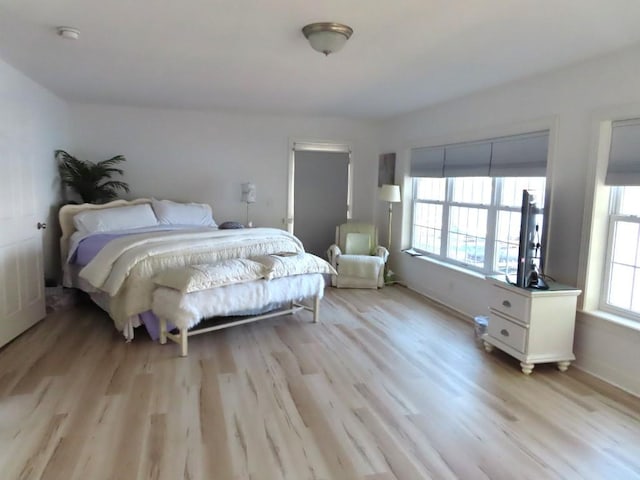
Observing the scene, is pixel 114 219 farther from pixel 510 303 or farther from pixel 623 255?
pixel 623 255

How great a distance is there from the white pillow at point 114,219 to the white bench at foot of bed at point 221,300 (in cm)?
166

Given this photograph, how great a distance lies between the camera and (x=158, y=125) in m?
5.84

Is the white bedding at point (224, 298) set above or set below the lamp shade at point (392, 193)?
below

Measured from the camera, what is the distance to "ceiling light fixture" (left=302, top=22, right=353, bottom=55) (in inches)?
102

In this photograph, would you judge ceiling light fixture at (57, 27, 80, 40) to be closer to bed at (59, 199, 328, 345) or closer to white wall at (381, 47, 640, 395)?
bed at (59, 199, 328, 345)

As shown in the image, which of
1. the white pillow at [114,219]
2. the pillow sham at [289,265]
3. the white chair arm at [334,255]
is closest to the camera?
the pillow sham at [289,265]

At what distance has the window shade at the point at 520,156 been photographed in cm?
375

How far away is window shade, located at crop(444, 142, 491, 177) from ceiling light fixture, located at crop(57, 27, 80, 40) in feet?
11.9

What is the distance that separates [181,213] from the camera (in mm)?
5488

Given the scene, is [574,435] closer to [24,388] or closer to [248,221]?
[24,388]

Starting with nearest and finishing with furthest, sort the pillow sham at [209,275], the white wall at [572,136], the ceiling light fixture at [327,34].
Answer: the ceiling light fixture at [327,34]
the white wall at [572,136]
the pillow sham at [209,275]

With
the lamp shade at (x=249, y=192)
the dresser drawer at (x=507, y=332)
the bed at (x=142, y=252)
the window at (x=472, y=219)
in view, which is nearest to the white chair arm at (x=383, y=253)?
the window at (x=472, y=219)

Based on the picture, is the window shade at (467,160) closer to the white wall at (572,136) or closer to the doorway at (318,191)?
the white wall at (572,136)

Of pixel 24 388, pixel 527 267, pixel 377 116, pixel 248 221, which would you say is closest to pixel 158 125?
pixel 248 221
